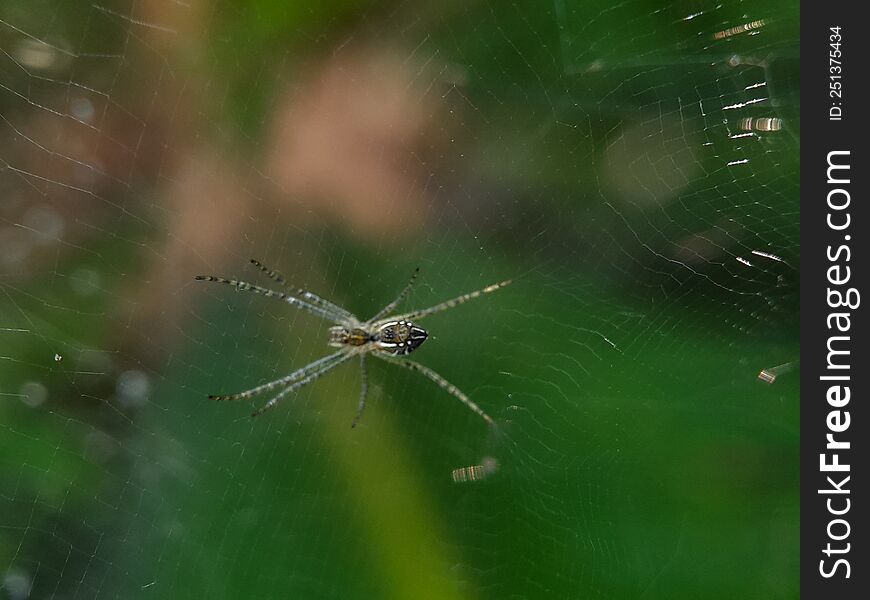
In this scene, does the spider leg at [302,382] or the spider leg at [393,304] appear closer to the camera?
the spider leg at [302,382]

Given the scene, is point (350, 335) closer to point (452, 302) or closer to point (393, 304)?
point (393, 304)

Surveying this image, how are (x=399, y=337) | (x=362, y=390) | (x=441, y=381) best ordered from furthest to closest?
(x=441, y=381) < (x=362, y=390) < (x=399, y=337)

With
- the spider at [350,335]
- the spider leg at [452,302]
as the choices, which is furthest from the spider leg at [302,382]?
the spider leg at [452,302]

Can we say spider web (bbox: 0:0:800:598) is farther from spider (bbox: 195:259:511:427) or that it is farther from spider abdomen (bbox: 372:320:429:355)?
spider abdomen (bbox: 372:320:429:355)

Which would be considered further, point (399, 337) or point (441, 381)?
point (441, 381)

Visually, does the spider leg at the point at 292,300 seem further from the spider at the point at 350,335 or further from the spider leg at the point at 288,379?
the spider leg at the point at 288,379

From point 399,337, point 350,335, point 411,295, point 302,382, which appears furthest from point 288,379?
point 411,295

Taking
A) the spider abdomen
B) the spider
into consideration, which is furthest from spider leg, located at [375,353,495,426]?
the spider abdomen
